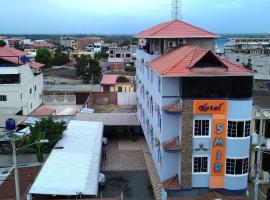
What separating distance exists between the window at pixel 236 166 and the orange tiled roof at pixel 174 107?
4.22 m

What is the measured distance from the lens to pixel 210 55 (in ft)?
69.2

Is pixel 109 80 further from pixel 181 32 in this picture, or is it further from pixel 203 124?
pixel 203 124

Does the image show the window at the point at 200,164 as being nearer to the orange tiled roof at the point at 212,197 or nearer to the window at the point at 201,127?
the orange tiled roof at the point at 212,197

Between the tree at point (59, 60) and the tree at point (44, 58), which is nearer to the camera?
the tree at point (44, 58)

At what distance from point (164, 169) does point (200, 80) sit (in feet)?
19.3

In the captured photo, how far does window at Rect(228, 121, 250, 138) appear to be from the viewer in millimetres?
21409

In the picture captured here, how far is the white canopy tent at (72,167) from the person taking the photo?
2081 cm

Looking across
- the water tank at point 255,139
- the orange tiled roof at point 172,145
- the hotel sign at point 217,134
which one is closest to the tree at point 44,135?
the orange tiled roof at point 172,145

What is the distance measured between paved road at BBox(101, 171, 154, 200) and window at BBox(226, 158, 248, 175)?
20.3ft

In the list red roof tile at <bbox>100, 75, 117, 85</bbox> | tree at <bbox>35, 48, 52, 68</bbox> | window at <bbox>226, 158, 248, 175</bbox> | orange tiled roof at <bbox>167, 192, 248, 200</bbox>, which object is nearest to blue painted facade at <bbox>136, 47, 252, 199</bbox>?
window at <bbox>226, 158, 248, 175</bbox>

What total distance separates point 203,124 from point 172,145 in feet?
7.27

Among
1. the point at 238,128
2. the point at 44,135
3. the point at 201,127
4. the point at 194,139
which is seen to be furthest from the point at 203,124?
the point at 44,135

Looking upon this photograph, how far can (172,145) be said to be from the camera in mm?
21969

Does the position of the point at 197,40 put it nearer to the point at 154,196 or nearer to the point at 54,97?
the point at 154,196
